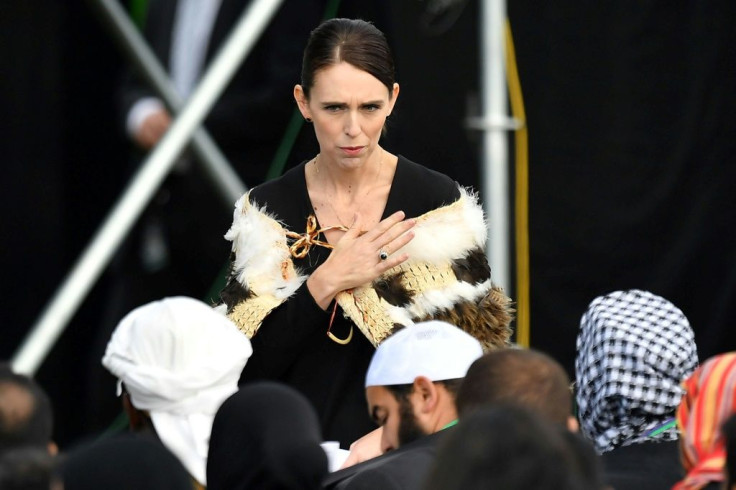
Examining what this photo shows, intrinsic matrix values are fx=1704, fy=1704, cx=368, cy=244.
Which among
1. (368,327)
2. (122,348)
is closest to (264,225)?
(368,327)

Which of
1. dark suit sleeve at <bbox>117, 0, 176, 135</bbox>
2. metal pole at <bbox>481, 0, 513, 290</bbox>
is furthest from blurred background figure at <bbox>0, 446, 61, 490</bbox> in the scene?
dark suit sleeve at <bbox>117, 0, 176, 135</bbox>

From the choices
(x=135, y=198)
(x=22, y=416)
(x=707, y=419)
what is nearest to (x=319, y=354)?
(x=135, y=198)

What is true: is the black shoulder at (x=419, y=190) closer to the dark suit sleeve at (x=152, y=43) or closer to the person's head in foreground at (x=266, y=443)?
Result: the person's head in foreground at (x=266, y=443)

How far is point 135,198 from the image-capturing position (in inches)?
196

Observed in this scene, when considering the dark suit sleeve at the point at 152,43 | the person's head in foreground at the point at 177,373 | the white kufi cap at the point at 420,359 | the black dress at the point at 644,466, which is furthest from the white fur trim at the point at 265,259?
the dark suit sleeve at the point at 152,43

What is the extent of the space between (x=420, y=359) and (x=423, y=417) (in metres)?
0.13

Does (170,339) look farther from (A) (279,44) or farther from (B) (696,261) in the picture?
(B) (696,261)

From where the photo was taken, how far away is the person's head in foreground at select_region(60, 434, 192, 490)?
2914 millimetres

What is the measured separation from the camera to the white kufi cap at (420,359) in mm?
3631

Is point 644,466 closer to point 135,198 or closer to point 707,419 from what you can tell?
point 707,419

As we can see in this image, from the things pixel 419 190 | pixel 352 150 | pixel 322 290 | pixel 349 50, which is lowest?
pixel 322 290

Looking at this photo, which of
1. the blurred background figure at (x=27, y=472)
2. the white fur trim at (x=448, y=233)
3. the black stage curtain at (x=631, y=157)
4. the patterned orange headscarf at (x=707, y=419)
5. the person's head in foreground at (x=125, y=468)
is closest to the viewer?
the blurred background figure at (x=27, y=472)

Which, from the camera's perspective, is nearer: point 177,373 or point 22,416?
point 22,416

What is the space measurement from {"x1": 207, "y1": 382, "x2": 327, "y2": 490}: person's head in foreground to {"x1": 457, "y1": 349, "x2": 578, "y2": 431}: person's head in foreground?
310 millimetres
